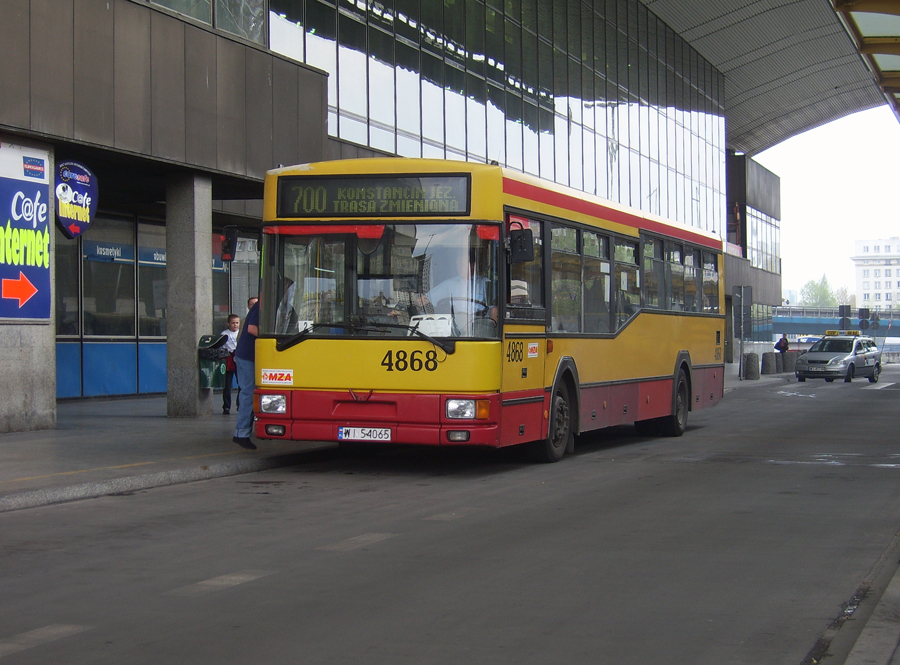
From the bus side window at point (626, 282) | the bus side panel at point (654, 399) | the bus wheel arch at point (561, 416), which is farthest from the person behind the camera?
the bus side panel at point (654, 399)

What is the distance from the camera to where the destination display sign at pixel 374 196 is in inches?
451

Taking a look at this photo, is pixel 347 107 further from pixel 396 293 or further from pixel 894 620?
pixel 894 620

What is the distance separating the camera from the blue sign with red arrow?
1492 cm

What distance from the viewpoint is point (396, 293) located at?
11.3 metres

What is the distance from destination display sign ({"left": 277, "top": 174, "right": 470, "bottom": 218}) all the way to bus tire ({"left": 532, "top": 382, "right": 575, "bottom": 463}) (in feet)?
9.17

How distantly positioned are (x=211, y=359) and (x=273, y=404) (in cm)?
653

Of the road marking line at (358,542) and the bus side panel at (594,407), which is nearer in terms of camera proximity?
the road marking line at (358,542)

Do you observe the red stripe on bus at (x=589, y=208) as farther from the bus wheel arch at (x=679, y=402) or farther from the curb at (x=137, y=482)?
the curb at (x=137, y=482)

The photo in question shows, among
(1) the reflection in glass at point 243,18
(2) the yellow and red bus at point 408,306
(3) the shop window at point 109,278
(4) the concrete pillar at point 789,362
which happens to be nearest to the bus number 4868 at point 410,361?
(2) the yellow and red bus at point 408,306

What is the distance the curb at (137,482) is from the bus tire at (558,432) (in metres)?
2.84

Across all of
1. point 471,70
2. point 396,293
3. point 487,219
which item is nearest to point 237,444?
point 396,293

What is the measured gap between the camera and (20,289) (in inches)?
598

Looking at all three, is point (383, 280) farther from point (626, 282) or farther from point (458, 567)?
point (626, 282)

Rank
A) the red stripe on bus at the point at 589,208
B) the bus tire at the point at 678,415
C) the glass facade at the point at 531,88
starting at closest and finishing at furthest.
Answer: the red stripe on bus at the point at 589,208
the bus tire at the point at 678,415
the glass facade at the point at 531,88
